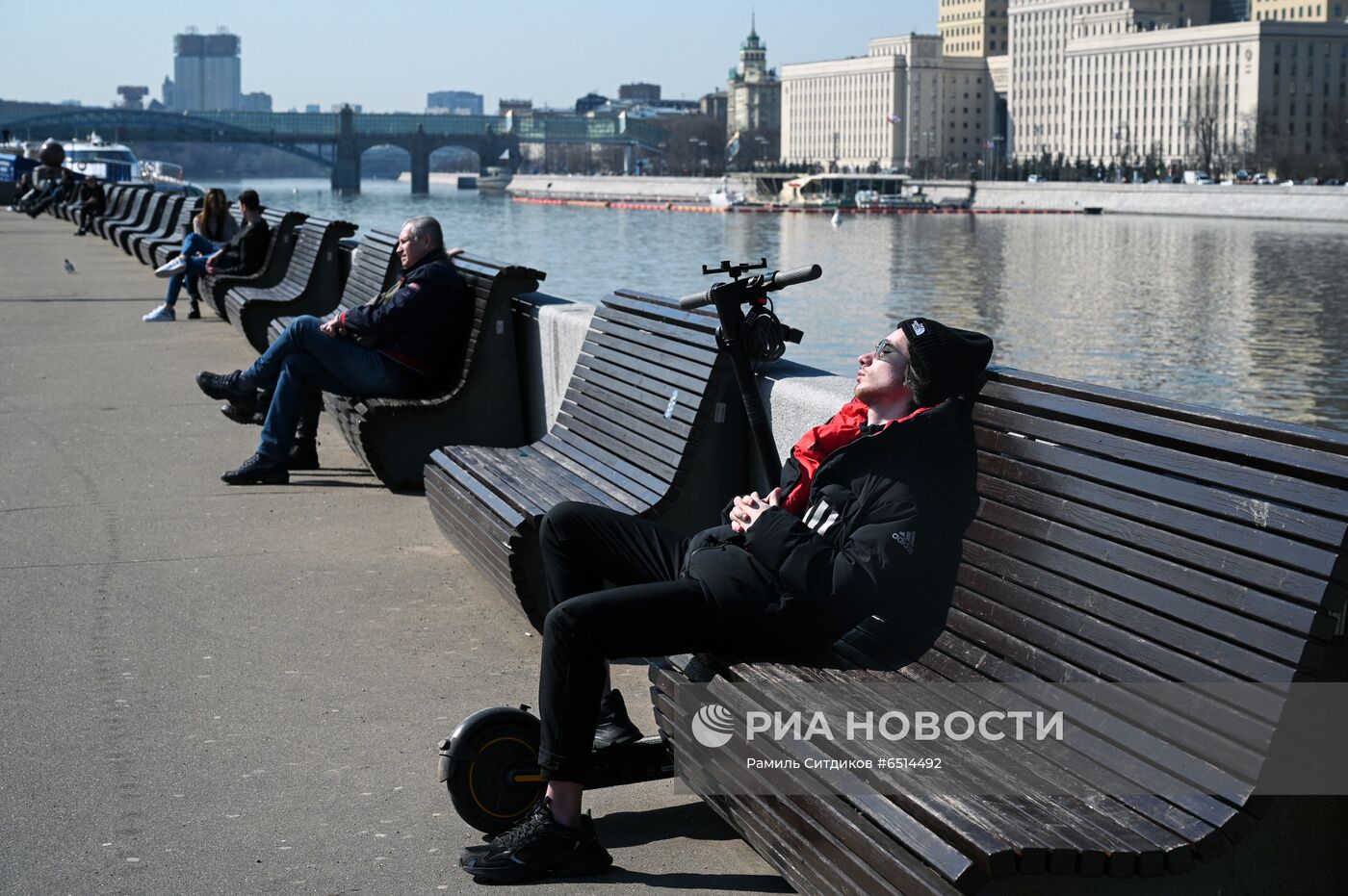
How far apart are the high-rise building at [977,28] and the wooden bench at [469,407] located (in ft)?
566

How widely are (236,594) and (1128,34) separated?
143 metres

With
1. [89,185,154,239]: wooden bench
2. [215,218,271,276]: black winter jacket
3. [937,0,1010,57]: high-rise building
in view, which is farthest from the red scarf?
[937,0,1010,57]: high-rise building

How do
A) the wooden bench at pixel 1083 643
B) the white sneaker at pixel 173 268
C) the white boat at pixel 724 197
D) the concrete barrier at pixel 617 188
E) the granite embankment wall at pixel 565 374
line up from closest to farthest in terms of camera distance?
1. the wooden bench at pixel 1083 643
2. the granite embankment wall at pixel 565 374
3. the white sneaker at pixel 173 268
4. the white boat at pixel 724 197
5. the concrete barrier at pixel 617 188

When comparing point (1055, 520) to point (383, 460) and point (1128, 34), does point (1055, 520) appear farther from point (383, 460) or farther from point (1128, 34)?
point (1128, 34)

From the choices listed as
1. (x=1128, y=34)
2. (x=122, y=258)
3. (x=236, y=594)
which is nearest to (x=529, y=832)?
(x=236, y=594)

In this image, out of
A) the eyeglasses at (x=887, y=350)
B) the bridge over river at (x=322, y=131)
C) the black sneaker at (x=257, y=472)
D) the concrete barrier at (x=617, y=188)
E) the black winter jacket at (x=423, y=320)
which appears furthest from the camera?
the bridge over river at (x=322, y=131)

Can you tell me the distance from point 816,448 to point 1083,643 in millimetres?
932

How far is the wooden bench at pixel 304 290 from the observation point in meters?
11.4

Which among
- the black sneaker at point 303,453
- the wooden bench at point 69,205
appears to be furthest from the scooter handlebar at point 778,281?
the wooden bench at point 69,205

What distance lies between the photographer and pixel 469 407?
7.50 meters

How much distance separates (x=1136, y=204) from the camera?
10425 centimetres

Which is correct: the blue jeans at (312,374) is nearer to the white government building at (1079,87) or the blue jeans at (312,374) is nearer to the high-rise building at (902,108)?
the white government building at (1079,87)

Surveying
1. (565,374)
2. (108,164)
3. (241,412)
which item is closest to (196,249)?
(241,412)

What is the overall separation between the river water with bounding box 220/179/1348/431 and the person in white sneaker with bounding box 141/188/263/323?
38.8 feet
